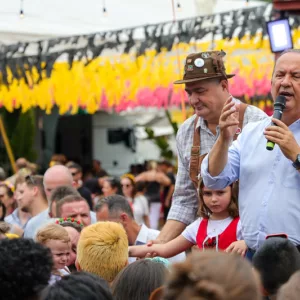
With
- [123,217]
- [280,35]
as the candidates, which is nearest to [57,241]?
[123,217]

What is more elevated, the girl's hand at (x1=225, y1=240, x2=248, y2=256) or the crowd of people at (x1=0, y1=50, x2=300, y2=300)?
the crowd of people at (x1=0, y1=50, x2=300, y2=300)

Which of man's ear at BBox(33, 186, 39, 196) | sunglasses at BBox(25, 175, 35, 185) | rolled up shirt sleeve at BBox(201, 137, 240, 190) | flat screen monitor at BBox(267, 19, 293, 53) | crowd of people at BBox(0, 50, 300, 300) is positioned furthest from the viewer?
sunglasses at BBox(25, 175, 35, 185)

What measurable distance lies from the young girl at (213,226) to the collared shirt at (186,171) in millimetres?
131

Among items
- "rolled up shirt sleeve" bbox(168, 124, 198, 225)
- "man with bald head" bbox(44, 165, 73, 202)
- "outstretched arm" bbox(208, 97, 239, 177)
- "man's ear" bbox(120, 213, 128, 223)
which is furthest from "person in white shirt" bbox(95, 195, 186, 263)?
"outstretched arm" bbox(208, 97, 239, 177)

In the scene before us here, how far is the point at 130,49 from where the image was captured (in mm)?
11609

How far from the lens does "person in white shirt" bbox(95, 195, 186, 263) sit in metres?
6.33

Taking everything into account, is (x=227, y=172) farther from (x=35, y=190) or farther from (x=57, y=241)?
(x=35, y=190)

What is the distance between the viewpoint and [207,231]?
16.6 ft

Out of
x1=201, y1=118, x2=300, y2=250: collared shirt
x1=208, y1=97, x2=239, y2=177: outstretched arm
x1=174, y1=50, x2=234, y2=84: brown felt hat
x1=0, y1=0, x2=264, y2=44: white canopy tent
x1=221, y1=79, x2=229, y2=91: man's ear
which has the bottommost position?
x1=201, y1=118, x2=300, y2=250: collared shirt

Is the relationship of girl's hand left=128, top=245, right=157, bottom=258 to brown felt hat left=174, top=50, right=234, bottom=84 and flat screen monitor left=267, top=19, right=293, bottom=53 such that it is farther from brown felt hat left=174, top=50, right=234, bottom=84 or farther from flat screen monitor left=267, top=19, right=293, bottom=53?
flat screen monitor left=267, top=19, right=293, bottom=53

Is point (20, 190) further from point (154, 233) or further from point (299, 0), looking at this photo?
point (299, 0)

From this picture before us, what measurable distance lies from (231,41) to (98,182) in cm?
368

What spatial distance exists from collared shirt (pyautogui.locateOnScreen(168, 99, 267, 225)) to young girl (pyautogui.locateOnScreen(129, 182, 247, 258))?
0.13 meters

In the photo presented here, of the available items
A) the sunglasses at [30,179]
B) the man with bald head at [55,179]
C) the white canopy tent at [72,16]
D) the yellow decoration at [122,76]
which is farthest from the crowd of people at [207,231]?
the white canopy tent at [72,16]
